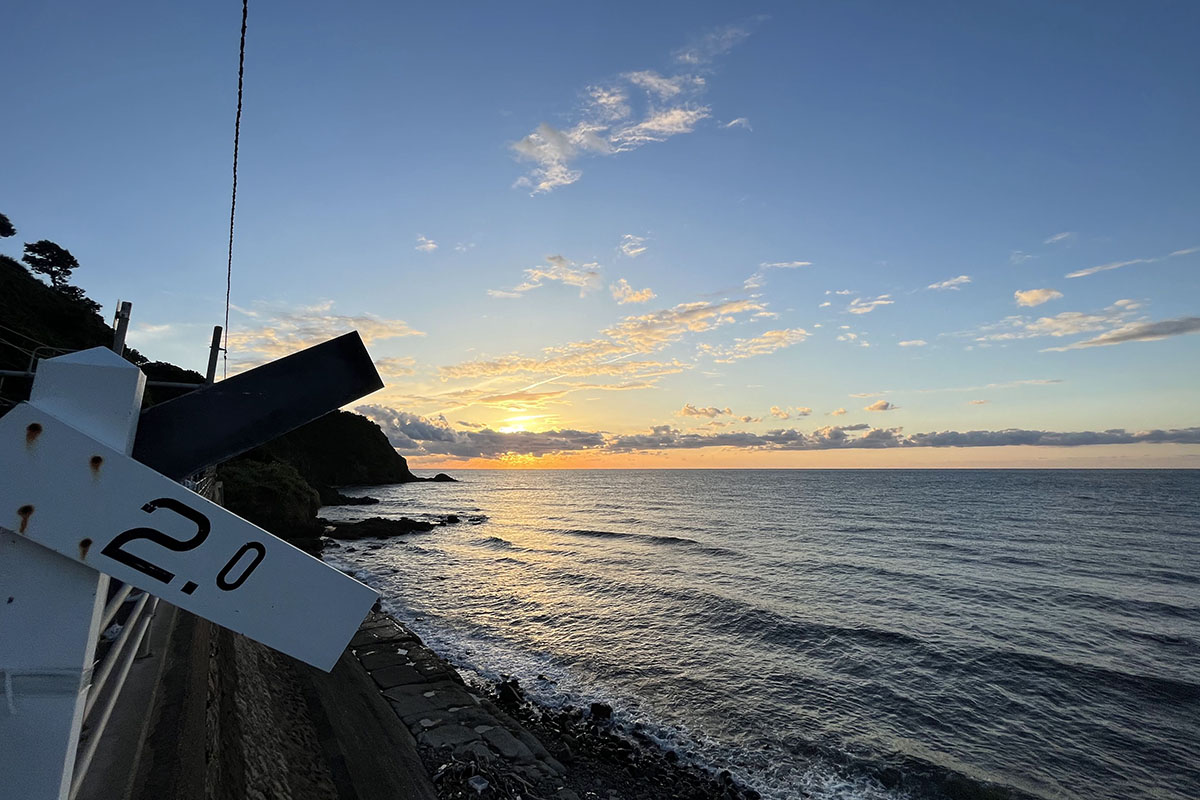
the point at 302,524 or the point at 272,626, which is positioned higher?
the point at 272,626

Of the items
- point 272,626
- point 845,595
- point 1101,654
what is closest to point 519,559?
point 845,595

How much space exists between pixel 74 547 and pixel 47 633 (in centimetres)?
25

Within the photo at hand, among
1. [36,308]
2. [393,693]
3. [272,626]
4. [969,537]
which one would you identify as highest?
[36,308]

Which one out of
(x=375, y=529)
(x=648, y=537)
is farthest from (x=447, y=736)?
(x=375, y=529)

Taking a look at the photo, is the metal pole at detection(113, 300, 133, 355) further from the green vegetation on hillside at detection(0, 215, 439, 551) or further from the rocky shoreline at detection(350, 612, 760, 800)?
the green vegetation on hillside at detection(0, 215, 439, 551)

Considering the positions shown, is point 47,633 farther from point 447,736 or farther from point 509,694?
point 509,694

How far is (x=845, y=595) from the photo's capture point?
81.4 feet

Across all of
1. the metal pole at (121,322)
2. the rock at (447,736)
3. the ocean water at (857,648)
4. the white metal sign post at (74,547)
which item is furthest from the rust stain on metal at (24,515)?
the ocean water at (857,648)

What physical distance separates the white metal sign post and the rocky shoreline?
834 centimetres

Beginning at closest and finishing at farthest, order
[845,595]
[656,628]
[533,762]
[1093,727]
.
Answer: [533,762]
[1093,727]
[656,628]
[845,595]

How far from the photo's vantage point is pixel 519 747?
992cm

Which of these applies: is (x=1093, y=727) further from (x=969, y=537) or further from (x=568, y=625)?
(x=969, y=537)

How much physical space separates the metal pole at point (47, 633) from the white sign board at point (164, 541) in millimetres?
49

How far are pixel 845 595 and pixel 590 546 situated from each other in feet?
62.0
